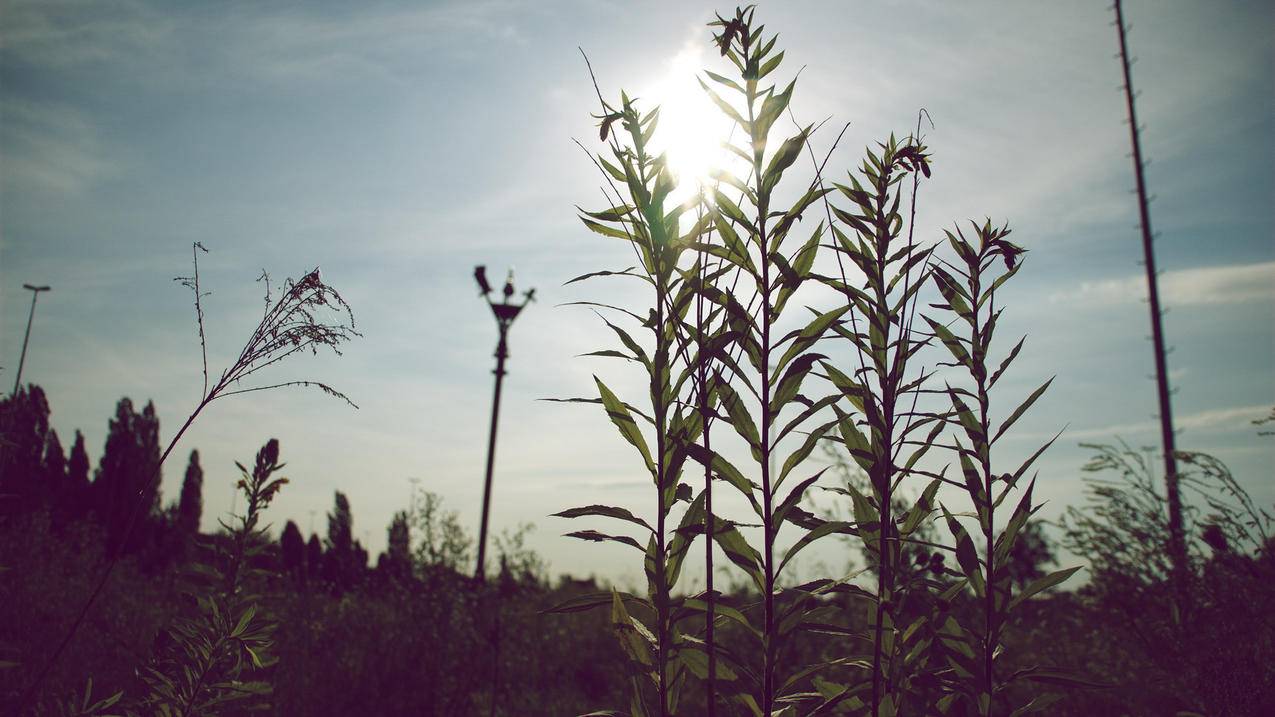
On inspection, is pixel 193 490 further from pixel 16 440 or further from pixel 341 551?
pixel 16 440

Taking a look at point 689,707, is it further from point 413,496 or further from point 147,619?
point 147,619

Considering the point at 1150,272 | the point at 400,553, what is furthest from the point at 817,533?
the point at 1150,272

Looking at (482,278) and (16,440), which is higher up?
(482,278)

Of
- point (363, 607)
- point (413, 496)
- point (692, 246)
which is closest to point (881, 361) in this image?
point (692, 246)

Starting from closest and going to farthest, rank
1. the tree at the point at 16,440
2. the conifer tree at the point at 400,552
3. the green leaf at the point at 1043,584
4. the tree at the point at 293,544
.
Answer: the tree at the point at 16,440
the green leaf at the point at 1043,584
the conifer tree at the point at 400,552
the tree at the point at 293,544

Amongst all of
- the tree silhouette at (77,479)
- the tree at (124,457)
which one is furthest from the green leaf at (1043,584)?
the tree silhouette at (77,479)

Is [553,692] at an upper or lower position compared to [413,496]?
lower

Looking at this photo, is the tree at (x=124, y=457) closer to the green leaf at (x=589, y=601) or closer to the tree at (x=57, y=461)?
the tree at (x=57, y=461)

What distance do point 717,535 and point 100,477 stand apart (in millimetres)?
37097

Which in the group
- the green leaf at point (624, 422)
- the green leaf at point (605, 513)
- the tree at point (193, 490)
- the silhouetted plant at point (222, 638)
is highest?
the tree at point (193, 490)

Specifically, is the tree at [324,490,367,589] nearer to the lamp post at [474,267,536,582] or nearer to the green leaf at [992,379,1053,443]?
the lamp post at [474,267,536,582]

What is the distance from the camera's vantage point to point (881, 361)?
1.78m

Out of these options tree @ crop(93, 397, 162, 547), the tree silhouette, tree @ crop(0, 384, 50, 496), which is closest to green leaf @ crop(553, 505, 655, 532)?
tree @ crop(0, 384, 50, 496)

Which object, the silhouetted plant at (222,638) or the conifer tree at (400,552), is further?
the conifer tree at (400,552)
